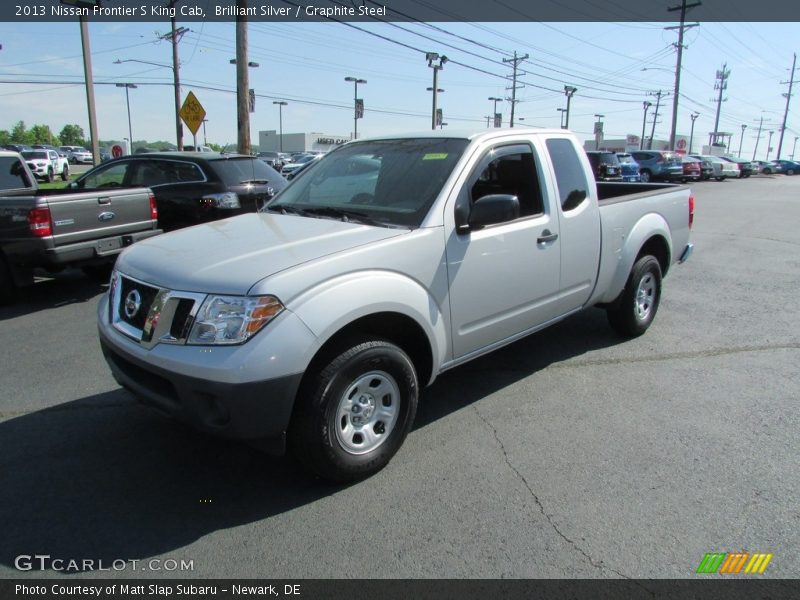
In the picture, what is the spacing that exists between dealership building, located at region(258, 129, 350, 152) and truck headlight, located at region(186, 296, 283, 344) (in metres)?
101

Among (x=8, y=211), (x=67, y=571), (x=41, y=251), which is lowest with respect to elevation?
(x=67, y=571)

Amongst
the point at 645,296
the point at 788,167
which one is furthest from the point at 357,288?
the point at 788,167

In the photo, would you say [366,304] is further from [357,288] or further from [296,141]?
[296,141]

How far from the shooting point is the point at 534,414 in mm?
3955

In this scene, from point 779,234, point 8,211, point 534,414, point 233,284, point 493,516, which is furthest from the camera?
point 779,234

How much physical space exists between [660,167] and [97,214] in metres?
33.7

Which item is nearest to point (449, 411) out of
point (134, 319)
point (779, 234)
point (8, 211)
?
point (134, 319)

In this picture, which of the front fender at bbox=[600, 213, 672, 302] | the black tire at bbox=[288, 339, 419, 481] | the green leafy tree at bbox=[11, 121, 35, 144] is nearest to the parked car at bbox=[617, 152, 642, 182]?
the front fender at bbox=[600, 213, 672, 302]

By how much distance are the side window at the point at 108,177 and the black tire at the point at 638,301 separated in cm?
790

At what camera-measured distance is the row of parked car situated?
2506 cm

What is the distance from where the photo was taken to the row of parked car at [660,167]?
25062mm

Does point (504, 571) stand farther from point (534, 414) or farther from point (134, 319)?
point (134, 319)

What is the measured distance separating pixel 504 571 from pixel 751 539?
4.00ft
